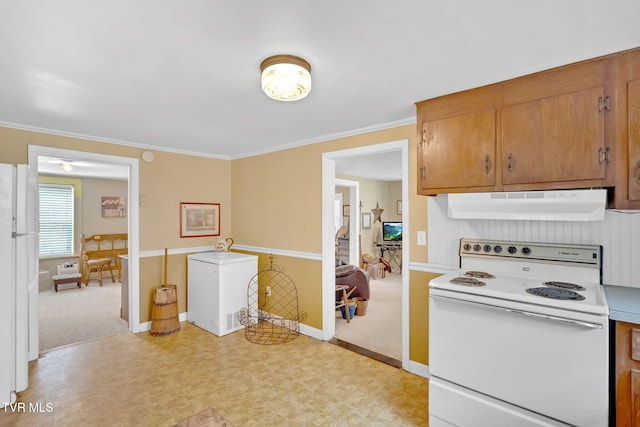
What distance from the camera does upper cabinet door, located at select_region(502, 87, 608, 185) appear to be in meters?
1.69

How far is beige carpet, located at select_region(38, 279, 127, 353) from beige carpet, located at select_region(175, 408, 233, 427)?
2145mm

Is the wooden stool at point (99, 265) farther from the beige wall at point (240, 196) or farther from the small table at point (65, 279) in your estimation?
Answer: the beige wall at point (240, 196)

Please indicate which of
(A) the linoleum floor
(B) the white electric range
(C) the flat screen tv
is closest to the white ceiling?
(B) the white electric range

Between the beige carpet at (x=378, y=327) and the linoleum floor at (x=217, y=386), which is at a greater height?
the linoleum floor at (x=217, y=386)

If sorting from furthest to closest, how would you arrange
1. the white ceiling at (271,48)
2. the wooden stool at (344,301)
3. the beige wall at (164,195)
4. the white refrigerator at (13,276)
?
the wooden stool at (344,301) < the beige wall at (164,195) < the white refrigerator at (13,276) < the white ceiling at (271,48)

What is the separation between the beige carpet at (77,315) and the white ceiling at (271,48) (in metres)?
2.44

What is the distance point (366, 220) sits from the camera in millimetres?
7605

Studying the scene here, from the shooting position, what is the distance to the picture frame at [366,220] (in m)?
7.51

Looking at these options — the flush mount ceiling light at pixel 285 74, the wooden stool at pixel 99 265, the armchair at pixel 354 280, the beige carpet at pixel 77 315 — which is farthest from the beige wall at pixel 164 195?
the wooden stool at pixel 99 265

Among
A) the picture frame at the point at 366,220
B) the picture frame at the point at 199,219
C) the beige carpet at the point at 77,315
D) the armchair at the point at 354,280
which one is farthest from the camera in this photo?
the picture frame at the point at 366,220

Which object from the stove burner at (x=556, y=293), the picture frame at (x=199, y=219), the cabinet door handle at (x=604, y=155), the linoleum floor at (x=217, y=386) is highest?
the cabinet door handle at (x=604, y=155)

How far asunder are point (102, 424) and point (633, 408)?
297cm

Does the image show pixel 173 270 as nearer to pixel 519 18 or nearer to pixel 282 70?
pixel 282 70

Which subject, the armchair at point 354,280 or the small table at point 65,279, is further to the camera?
the small table at point 65,279
